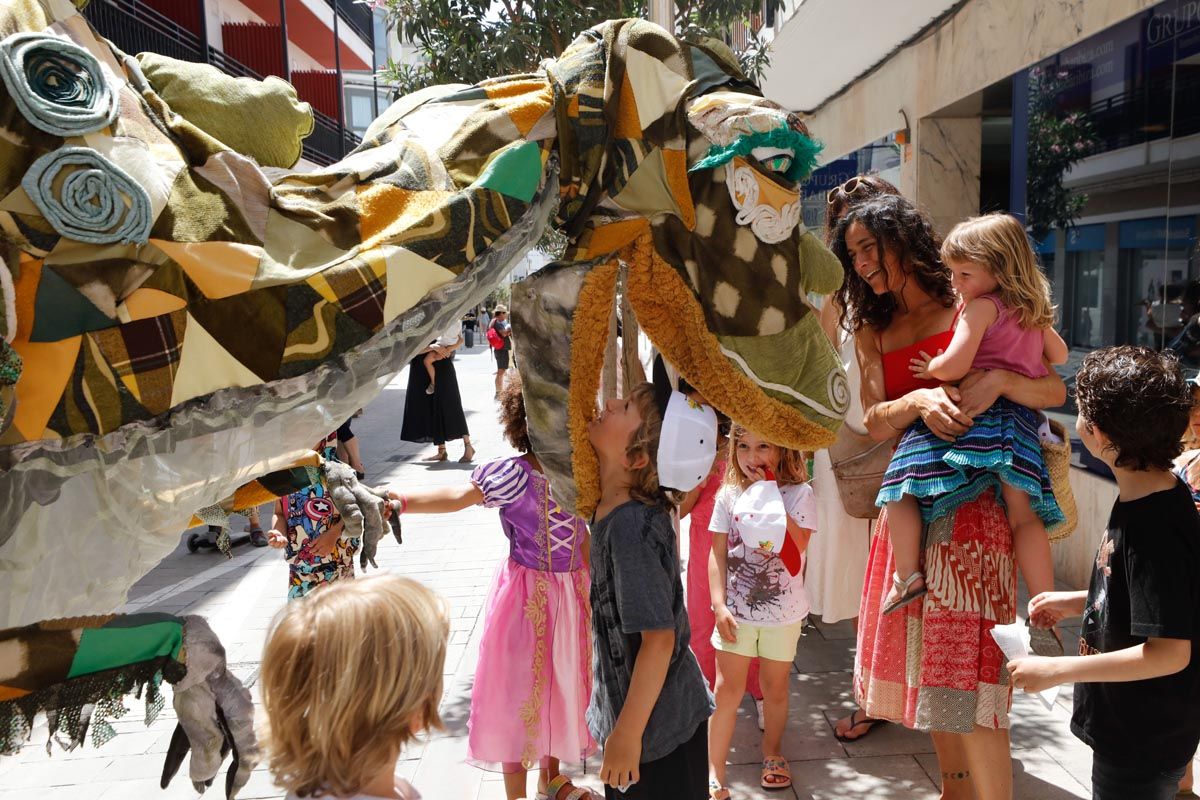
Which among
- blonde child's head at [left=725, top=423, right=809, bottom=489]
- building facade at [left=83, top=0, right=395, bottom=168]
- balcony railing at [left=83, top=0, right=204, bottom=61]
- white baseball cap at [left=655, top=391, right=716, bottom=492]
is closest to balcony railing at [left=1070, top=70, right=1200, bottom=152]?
blonde child's head at [left=725, top=423, right=809, bottom=489]

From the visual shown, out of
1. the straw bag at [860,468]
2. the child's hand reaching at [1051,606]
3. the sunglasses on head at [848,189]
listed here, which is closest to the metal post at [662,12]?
the sunglasses on head at [848,189]

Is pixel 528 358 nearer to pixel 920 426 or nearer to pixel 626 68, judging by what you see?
pixel 626 68

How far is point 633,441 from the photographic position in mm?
2191

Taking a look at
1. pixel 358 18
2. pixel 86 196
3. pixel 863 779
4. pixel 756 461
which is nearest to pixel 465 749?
pixel 863 779

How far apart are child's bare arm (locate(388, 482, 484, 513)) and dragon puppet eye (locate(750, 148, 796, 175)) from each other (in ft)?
5.08

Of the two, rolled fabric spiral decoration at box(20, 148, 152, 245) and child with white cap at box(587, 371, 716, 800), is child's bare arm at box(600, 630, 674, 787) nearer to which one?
child with white cap at box(587, 371, 716, 800)

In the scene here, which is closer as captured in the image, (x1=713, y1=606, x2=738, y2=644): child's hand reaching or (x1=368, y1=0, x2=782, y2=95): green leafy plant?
(x1=713, y1=606, x2=738, y2=644): child's hand reaching

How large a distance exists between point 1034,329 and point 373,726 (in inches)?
82.4

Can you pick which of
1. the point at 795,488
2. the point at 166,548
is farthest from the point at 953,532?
the point at 166,548

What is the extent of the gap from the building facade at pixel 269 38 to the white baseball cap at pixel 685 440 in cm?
551

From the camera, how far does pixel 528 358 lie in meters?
2.01

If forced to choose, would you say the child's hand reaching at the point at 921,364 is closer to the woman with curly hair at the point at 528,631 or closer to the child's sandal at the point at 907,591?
the child's sandal at the point at 907,591

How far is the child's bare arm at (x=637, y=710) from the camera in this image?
2.08 metres

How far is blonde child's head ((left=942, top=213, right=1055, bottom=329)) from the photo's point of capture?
2598 mm
